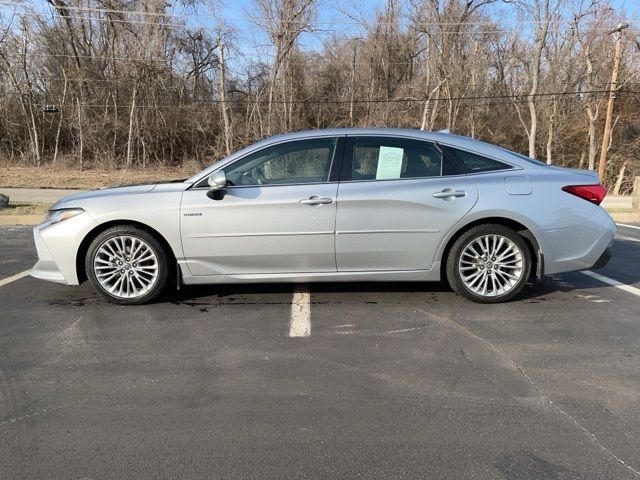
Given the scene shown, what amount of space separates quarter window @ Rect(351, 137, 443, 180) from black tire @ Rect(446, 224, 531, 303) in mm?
654

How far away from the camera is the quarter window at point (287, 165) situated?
4852mm

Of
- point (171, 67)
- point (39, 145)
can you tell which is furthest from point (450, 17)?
point (39, 145)

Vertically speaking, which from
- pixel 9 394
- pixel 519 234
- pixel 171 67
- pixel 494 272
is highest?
Result: pixel 171 67

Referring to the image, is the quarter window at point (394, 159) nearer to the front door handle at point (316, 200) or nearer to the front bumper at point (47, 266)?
the front door handle at point (316, 200)

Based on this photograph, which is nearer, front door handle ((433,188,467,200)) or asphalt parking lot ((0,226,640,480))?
asphalt parking lot ((0,226,640,480))

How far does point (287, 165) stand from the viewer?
4977 millimetres

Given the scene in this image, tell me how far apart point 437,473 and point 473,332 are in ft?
6.37

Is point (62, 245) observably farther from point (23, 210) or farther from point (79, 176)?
point (79, 176)

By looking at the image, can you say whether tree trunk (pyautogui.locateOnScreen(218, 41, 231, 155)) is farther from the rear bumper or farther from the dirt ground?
the rear bumper

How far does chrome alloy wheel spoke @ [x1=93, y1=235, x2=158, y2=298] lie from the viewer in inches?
189

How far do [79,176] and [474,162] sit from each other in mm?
22956

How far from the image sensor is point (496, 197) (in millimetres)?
4730

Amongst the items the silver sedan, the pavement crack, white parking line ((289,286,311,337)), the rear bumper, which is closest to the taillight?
the silver sedan

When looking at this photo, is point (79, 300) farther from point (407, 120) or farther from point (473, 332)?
point (407, 120)
